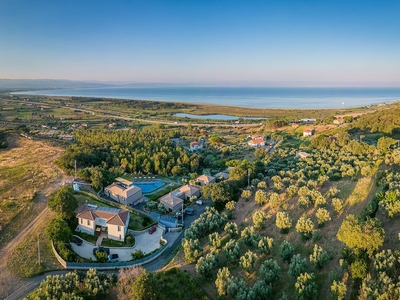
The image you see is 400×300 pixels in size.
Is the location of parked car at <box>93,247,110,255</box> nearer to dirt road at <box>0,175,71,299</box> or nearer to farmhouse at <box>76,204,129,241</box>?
farmhouse at <box>76,204,129,241</box>

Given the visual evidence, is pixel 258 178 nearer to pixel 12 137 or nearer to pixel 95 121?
pixel 12 137

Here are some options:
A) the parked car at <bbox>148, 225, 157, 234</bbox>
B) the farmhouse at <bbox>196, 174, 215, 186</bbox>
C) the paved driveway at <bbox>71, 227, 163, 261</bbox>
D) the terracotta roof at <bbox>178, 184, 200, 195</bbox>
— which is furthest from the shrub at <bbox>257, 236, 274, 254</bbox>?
the farmhouse at <bbox>196, 174, 215, 186</bbox>

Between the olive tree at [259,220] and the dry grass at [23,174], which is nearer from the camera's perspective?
the olive tree at [259,220]

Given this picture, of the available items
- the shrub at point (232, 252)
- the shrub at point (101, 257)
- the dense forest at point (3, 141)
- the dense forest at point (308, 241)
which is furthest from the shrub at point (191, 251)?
the dense forest at point (3, 141)

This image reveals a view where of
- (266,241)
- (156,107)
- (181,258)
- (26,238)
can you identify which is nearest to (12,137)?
(26,238)

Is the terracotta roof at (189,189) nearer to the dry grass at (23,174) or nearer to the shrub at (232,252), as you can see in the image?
the dry grass at (23,174)

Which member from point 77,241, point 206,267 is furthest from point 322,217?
point 77,241
